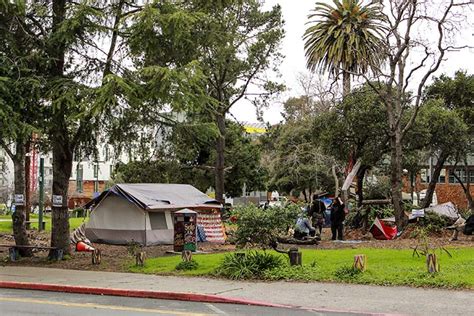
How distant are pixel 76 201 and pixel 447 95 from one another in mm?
55216

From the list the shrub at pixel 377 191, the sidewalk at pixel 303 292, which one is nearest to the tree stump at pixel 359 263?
the sidewalk at pixel 303 292

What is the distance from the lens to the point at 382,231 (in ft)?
82.0

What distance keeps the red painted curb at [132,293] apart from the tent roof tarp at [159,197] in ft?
33.5

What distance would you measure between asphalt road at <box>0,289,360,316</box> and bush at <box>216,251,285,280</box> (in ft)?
9.29

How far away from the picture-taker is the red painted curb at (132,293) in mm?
11984

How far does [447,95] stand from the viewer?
38156 mm

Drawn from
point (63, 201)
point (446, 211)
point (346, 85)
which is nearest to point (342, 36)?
point (346, 85)

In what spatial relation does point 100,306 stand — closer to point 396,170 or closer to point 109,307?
point 109,307

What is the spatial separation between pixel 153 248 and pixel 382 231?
9033 millimetres

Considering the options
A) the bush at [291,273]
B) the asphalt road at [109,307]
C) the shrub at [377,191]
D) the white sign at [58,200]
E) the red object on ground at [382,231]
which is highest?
the shrub at [377,191]

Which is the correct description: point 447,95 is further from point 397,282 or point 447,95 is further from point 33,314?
point 33,314

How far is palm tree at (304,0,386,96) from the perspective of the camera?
3666cm

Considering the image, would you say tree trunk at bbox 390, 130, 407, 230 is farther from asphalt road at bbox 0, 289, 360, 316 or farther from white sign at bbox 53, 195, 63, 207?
asphalt road at bbox 0, 289, 360, 316

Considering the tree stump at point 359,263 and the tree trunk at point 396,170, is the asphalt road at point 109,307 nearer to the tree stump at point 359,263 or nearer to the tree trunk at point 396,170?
the tree stump at point 359,263
